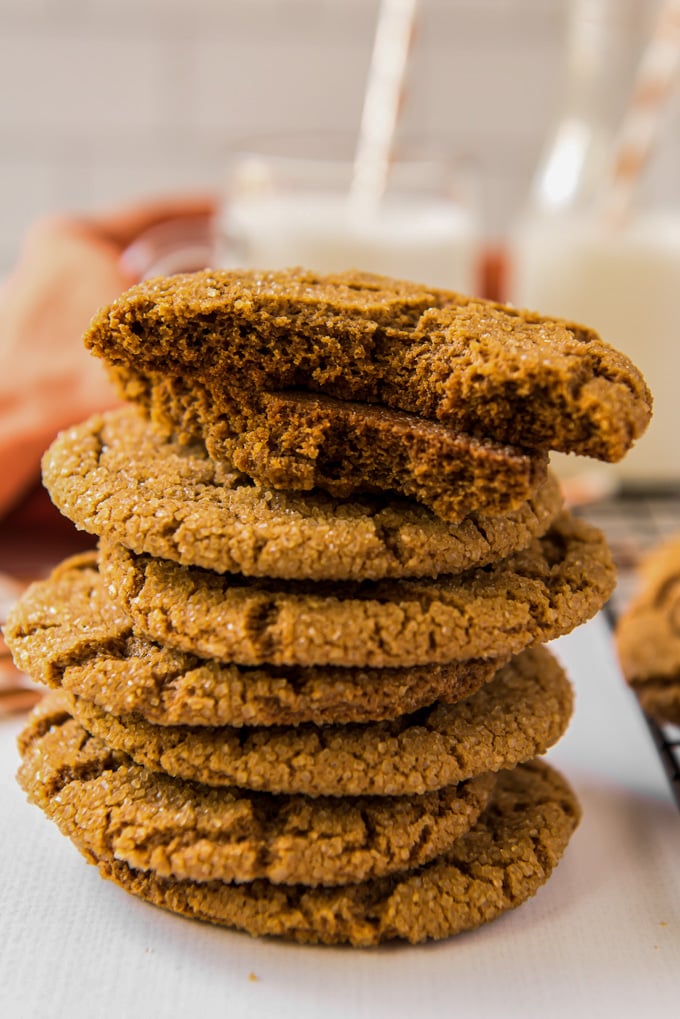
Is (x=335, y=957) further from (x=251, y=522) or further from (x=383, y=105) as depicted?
(x=383, y=105)

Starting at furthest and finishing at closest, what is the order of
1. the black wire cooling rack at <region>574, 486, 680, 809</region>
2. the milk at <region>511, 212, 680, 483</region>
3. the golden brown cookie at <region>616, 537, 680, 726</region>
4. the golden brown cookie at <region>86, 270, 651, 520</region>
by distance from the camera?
the milk at <region>511, 212, 680, 483</region> → the black wire cooling rack at <region>574, 486, 680, 809</region> → the golden brown cookie at <region>616, 537, 680, 726</region> → the golden brown cookie at <region>86, 270, 651, 520</region>

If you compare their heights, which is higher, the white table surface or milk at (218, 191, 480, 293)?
milk at (218, 191, 480, 293)

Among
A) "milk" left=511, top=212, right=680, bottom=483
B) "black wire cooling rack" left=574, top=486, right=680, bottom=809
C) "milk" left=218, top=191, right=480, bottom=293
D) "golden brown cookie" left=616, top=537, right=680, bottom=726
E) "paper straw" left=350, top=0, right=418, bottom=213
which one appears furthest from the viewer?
"milk" left=511, top=212, right=680, bottom=483

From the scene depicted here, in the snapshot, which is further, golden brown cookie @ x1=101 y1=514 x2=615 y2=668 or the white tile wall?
the white tile wall

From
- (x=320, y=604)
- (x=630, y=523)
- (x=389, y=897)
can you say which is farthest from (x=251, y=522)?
(x=630, y=523)

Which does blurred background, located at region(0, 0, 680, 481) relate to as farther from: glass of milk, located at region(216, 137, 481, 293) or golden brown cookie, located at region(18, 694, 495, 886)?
golden brown cookie, located at region(18, 694, 495, 886)

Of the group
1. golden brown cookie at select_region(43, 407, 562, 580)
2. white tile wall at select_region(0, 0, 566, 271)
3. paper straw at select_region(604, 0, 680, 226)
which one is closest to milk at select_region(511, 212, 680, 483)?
paper straw at select_region(604, 0, 680, 226)

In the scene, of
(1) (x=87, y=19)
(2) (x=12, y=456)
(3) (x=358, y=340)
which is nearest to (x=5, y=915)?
(3) (x=358, y=340)
